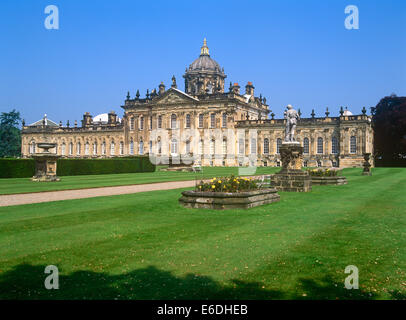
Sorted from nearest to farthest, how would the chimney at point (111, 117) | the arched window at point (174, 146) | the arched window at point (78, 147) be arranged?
the arched window at point (174, 146) < the arched window at point (78, 147) < the chimney at point (111, 117)

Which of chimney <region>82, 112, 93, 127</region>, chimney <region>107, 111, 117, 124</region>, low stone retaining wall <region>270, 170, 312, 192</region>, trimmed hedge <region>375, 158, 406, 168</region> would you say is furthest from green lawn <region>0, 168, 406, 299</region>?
chimney <region>82, 112, 93, 127</region>

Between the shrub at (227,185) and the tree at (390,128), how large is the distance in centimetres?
5201

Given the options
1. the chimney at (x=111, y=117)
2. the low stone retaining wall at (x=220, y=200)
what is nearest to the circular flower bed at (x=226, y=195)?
the low stone retaining wall at (x=220, y=200)

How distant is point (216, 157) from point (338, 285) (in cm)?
6201

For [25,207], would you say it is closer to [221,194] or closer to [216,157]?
[221,194]

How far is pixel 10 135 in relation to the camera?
3413 inches

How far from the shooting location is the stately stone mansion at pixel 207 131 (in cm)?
6084

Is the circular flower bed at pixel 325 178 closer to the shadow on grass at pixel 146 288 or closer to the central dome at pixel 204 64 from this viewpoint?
the shadow on grass at pixel 146 288

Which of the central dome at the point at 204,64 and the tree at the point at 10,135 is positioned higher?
the central dome at the point at 204,64

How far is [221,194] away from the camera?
12.5 meters

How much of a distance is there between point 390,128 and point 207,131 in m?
28.3

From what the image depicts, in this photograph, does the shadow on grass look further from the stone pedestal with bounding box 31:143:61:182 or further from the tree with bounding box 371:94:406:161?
the tree with bounding box 371:94:406:161

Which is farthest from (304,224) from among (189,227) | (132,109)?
(132,109)

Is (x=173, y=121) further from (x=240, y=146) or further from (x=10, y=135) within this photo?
(x=10, y=135)
